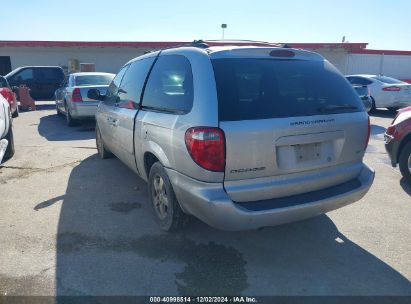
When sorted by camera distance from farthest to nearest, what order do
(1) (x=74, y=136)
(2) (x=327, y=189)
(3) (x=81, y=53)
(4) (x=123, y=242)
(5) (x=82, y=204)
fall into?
1. (3) (x=81, y=53)
2. (1) (x=74, y=136)
3. (5) (x=82, y=204)
4. (4) (x=123, y=242)
5. (2) (x=327, y=189)

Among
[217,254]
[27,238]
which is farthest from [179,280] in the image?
[27,238]

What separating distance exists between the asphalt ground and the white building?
898 inches

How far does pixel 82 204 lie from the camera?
4.54 m

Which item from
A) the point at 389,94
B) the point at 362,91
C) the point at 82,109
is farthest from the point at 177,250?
the point at 389,94

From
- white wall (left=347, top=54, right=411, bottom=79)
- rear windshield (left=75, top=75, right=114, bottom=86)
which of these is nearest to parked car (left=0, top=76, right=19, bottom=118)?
rear windshield (left=75, top=75, right=114, bottom=86)

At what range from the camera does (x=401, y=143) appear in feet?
17.4

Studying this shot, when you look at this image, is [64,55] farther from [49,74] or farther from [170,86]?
[170,86]

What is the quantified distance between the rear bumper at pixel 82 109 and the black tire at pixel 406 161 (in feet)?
25.2

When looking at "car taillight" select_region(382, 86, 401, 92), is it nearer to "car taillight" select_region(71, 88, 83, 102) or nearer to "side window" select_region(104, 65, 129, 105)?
"car taillight" select_region(71, 88, 83, 102)

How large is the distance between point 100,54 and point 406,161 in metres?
25.6

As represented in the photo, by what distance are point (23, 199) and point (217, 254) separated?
2912 millimetres

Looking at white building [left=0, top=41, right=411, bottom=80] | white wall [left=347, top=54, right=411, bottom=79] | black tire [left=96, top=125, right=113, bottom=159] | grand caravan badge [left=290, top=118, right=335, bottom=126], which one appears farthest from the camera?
white wall [left=347, top=54, right=411, bottom=79]

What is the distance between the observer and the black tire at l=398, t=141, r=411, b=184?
207 inches

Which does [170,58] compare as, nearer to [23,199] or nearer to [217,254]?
[217,254]
